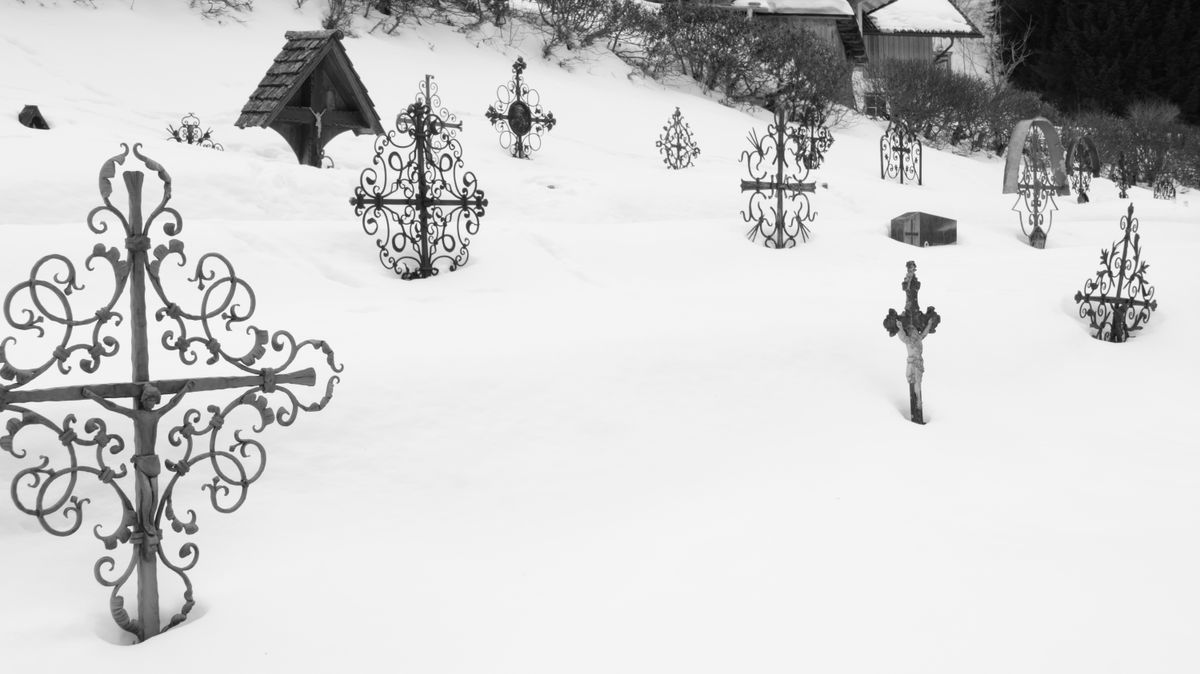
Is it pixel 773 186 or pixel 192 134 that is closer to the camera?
pixel 773 186

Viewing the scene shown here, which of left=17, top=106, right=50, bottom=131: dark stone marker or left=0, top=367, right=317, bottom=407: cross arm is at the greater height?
left=17, top=106, right=50, bottom=131: dark stone marker

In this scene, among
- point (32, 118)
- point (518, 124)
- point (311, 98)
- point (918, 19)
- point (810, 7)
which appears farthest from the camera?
point (918, 19)

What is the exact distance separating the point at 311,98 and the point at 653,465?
20.3 feet

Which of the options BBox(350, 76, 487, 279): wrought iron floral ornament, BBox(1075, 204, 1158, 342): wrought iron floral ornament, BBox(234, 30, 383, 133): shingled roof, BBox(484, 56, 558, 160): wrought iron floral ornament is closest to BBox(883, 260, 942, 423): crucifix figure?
BBox(1075, 204, 1158, 342): wrought iron floral ornament

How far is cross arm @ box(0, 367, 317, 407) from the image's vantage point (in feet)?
12.0

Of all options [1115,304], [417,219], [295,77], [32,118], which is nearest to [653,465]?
[417,219]

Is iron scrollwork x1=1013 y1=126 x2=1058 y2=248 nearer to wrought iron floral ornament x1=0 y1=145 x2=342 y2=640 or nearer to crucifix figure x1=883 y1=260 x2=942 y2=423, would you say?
crucifix figure x1=883 y1=260 x2=942 y2=423

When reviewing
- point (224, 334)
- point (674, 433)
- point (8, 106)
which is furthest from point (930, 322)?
point (8, 106)

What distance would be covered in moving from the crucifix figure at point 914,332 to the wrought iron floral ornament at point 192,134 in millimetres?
6734

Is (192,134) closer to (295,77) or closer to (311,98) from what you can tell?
(311,98)

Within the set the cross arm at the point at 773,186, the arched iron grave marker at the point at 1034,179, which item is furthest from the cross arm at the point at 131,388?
the arched iron grave marker at the point at 1034,179

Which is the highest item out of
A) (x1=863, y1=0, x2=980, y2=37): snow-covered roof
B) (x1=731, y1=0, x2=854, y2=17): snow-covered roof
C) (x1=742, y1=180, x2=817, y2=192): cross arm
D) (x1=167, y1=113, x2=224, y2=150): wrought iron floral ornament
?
(x1=863, y1=0, x2=980, y2=37): snow-covered roof

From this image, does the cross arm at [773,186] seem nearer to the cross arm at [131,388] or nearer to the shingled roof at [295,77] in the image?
the shingled roof at [295,77]

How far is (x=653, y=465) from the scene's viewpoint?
5.40 metres
